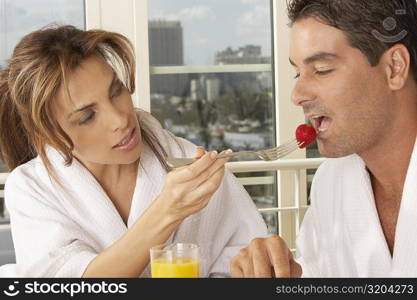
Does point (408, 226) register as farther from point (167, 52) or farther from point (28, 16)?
point (28, 16)

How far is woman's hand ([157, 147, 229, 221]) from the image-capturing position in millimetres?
1249

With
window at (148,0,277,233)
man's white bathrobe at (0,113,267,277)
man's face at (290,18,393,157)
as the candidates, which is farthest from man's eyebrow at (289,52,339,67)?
window at (148,0,277,233)

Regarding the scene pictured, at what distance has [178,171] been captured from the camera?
126cm

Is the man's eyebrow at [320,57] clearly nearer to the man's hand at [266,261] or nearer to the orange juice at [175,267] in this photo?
the man's hand at [266,261]

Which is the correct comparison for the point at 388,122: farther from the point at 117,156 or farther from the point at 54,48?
the point at 54,48

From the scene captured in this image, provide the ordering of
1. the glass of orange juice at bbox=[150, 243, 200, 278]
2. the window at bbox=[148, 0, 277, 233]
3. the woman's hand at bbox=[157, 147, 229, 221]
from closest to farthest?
the glass of orange juice at bbox=[150, 243, 200, 278]
the woman's hand at bbox=[157, 147, 229, 221]
the window at bbox=[148, 0, 277, 233]

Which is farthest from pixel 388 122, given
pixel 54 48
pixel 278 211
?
pixel 278 211

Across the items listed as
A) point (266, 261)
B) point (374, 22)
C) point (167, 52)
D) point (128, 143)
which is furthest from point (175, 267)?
point (167, 52)

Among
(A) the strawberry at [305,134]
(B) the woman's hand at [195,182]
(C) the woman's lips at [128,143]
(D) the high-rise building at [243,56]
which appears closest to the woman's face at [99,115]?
(C) the woman's lips at [128,143]

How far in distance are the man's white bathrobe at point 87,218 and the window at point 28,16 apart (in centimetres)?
138

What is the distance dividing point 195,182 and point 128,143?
0.80ft

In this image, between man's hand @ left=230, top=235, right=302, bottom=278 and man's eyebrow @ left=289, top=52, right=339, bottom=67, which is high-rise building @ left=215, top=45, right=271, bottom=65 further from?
man's hand @ left=230, top=235, right=302, bottom=278

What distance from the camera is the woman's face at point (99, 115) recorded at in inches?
56.3

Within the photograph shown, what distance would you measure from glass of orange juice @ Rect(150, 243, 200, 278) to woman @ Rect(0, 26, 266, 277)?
0.15 meters
